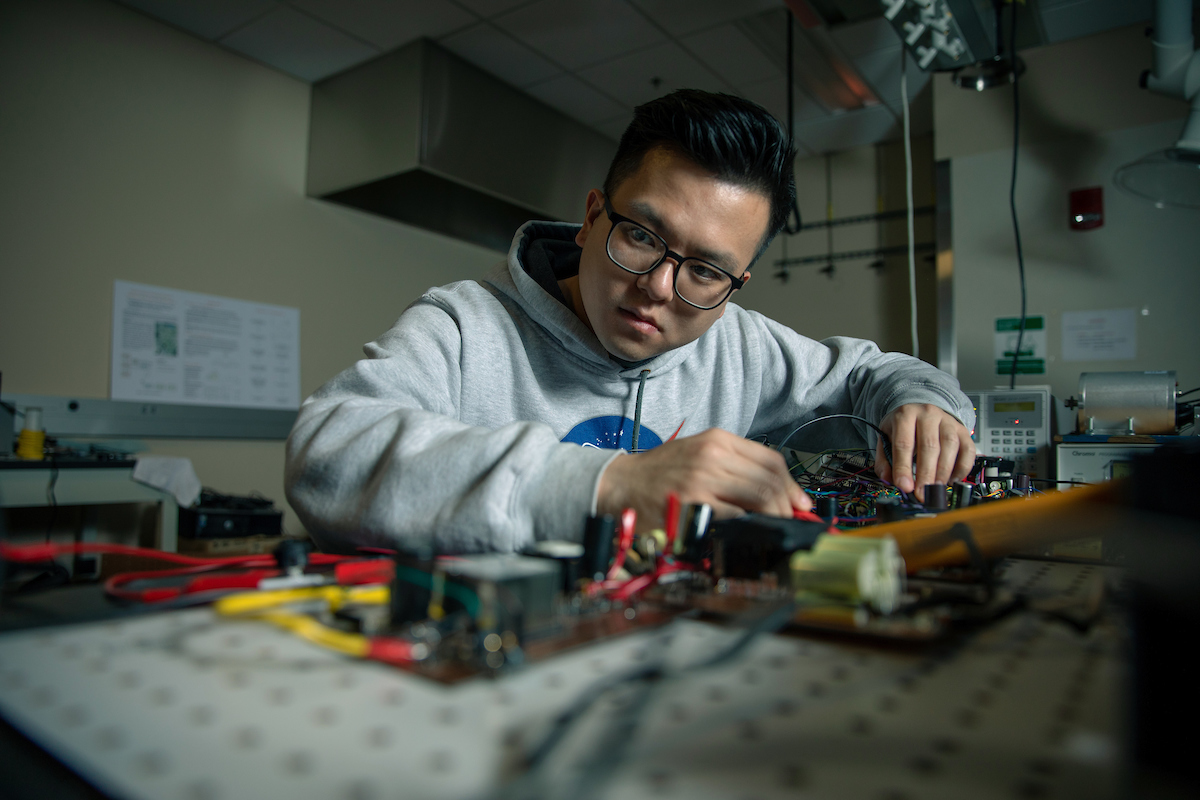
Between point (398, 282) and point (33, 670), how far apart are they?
3.54m

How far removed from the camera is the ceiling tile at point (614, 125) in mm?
3812

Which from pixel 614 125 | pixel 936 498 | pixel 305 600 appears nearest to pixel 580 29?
pixel 614 125

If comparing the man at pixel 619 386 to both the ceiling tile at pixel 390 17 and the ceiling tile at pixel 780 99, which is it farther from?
the ceiling tile at pixel 780 99

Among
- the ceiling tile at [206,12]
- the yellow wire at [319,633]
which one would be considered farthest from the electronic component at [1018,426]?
the ceiling tile at [206,12]

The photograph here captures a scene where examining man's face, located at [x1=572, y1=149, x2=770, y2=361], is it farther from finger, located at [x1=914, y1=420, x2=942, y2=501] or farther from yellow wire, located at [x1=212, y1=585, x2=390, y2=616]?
yellow wire, located at [x1=212, y1=585, x2=390, y2=616]

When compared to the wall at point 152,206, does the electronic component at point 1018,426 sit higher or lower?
lower

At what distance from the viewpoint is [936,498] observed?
77cm

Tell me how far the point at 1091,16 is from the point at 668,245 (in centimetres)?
277

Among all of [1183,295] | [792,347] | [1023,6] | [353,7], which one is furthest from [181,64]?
[1183,295]

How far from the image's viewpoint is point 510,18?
9.45 ft

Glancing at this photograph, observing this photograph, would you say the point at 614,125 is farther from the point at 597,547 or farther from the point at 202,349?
the point at 597,547

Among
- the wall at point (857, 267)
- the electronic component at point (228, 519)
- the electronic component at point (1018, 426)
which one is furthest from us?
the wall at point (857, 267)

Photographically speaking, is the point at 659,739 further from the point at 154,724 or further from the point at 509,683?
the point at 154,724

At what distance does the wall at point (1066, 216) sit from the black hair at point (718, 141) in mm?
2122
